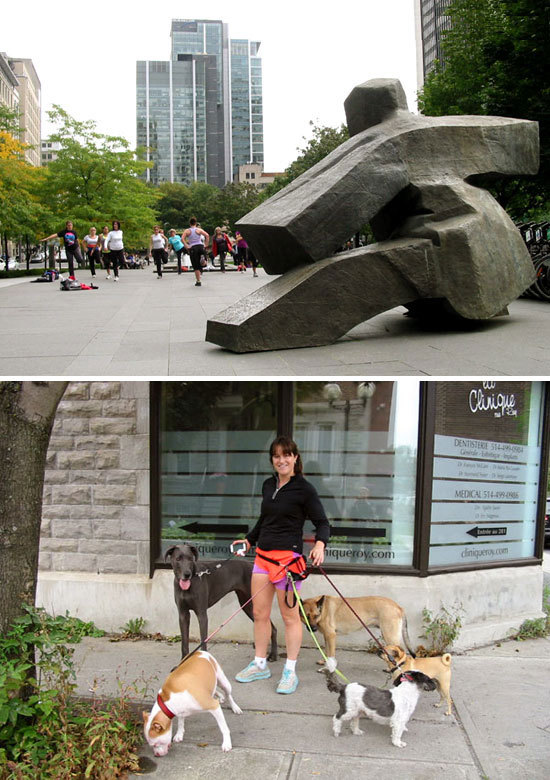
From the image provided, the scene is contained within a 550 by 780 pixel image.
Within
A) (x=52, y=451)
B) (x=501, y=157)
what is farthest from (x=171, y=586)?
(x=501, y=157)

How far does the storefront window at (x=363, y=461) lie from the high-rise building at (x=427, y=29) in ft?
171

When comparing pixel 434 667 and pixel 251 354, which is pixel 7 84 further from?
pixel 434 667

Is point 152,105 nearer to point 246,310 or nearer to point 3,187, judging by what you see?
point 3,187

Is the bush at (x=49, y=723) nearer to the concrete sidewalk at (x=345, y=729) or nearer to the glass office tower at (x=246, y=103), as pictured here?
the concrete sidewalk at (x=345, y=729)

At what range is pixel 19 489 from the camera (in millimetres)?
4773

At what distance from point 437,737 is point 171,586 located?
2955 mm

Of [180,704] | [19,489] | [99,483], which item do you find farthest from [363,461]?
[19,489]

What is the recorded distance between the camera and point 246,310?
7316 millimetres

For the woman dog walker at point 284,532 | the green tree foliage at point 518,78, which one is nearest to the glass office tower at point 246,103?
the green tree foliage at point 518,78

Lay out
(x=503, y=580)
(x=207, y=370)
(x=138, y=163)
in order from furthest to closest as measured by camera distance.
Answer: (x=138, y=163) < (x=503, y=580) < (x=207, y=370)

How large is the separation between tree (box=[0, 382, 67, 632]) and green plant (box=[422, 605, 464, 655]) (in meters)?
3.71

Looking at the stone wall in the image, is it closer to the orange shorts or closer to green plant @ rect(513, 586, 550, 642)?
the orange shorts

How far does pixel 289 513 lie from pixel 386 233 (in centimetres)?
413

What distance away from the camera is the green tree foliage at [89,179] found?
37000 millimetres
